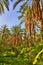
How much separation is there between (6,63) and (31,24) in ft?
Answer: 45.4

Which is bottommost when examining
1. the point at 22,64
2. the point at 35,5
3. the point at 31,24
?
the point at 22,64

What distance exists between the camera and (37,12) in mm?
24312

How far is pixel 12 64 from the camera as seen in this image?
12.1 metres

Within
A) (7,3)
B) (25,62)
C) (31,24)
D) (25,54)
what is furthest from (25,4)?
(25,62)

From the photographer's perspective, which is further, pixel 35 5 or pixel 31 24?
pixel 31 24

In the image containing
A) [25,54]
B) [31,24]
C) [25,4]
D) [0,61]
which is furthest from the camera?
[25,4]

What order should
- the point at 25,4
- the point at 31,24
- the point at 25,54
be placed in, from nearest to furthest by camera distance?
the point at 25,54 → the point at 31,24 → the point at 25,4

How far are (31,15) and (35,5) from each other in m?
1.41

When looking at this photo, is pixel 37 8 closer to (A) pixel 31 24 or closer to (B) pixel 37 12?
(B) pixel 37 12

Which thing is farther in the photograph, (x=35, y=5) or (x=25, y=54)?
(x=35, y=5)

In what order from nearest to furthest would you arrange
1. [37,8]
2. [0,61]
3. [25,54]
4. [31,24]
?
[0,61] < [25,54] < [37,8] < [31,24]

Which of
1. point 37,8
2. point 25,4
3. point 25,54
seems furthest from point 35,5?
point 25,54

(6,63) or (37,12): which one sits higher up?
(37,12)

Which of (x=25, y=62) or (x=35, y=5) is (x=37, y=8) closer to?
(x=35, y=5)
